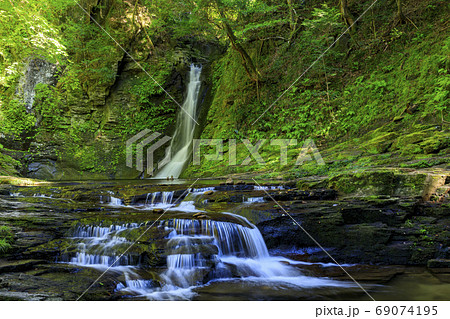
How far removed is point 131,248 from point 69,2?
19.6m

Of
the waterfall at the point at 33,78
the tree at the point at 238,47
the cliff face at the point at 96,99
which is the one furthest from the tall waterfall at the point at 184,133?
the waterfall at the point at 33,78

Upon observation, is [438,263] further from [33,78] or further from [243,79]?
[33,78]

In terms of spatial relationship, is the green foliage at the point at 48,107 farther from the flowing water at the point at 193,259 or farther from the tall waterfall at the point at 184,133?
the flowing water at the point at 193,259

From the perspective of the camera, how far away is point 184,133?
679 inches

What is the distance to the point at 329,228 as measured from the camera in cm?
546

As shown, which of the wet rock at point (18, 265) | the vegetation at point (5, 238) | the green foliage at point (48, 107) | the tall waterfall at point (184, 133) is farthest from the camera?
the green foliage at point (48, 107)

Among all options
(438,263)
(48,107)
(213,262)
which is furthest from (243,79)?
(438,263)

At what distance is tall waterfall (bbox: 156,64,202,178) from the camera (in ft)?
51.8

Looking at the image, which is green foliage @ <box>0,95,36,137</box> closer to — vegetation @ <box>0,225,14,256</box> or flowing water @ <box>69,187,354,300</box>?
vegetation @ <box>0,225,14,256</box>

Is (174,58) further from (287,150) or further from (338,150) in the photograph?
(338,150)

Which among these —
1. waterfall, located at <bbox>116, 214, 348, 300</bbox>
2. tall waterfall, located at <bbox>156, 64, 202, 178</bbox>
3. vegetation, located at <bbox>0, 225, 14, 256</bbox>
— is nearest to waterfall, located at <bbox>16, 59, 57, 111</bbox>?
tall waterfall, located at <bbox>156, 64, 202, 178</bbox>

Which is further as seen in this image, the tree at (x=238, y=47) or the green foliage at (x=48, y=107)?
the green foliage at (x=48, y=107)

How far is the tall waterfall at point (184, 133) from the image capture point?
1578 cm

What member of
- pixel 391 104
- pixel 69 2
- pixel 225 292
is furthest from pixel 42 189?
pixel 69 2
